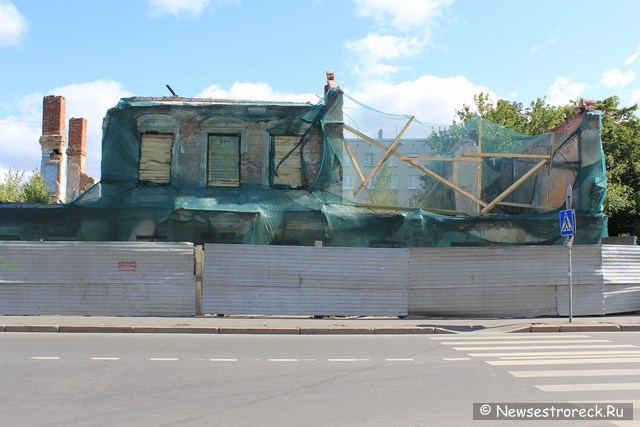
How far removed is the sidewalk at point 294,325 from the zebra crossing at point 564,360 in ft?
2.72

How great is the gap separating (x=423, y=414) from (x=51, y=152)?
25669 mm

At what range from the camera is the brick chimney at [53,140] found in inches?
1054

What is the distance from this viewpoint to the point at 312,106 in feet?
56.5

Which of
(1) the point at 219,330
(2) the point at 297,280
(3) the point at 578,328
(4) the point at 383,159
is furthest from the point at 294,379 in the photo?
(4) the point at 383,159

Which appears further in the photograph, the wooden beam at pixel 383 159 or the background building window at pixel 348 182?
the background building window at pixel 348 182

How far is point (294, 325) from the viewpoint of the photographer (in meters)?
12.7

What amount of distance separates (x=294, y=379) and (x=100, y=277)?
845cm

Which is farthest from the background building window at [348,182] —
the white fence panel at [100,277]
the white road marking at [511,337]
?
the white road marking at [511,337]

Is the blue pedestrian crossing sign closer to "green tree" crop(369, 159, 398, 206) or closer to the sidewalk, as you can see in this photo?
the sidewalk

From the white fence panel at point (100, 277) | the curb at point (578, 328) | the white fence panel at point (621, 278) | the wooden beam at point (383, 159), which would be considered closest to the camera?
the curb at point (578, 328)

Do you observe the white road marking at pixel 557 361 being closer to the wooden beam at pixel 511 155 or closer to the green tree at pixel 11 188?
the wooden beam at pixel 511 155

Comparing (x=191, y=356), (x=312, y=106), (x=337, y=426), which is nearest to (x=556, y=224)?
(x=312, y=106)

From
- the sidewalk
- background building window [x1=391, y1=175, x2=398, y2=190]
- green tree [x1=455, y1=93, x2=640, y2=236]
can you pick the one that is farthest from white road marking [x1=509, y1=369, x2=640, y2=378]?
green tree [x1=455, y1=93, x2=640, y2=236]

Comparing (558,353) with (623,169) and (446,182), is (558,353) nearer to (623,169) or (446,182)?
(446,182)
